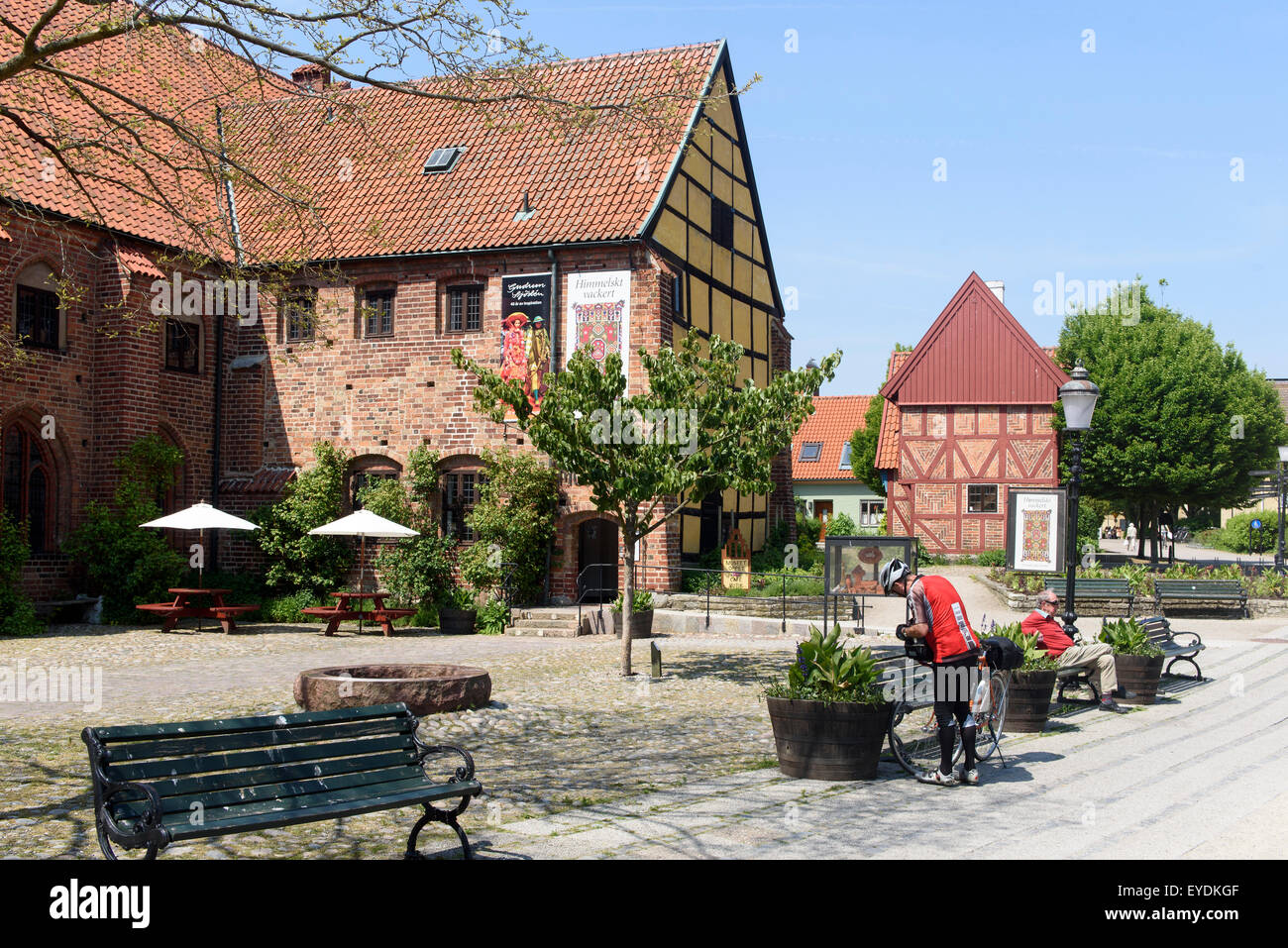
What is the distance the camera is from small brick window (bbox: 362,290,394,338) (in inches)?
1007

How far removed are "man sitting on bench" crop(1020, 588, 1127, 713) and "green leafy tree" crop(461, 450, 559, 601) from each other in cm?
1239

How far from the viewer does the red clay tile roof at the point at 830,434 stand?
186ft

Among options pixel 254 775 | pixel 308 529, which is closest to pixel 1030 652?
pixel 254 775

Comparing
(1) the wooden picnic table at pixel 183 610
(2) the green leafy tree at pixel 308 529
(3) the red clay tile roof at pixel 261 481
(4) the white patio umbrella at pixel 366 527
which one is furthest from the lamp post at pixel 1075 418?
(3) the red clay tile roof at pixel 261 481

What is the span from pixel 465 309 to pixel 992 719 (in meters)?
17.9

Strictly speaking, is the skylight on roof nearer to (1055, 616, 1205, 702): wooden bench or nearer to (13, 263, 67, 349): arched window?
(13, 263, 67, 349): arched window

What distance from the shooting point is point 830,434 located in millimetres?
58094

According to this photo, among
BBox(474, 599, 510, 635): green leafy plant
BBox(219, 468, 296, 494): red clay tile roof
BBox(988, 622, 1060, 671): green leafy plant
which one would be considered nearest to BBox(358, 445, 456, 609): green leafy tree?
BBox(474, 599, 510, 635): green leafy plant

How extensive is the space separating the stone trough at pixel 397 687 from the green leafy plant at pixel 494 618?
992 centimetres

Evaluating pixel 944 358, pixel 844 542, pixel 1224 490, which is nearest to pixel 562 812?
pixel 844 542

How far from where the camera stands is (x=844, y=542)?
16.4 m

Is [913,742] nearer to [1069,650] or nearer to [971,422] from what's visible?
[1069,650]

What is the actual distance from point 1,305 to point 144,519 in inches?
188

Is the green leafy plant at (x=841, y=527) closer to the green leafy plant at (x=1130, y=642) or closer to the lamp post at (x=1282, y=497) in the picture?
the lamp post at (x=1282, y=497)
